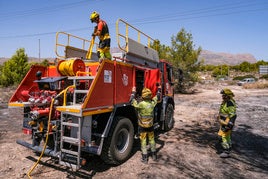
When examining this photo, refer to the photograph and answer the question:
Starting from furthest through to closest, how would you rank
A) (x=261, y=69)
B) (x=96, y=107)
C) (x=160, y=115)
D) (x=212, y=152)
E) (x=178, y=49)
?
(x=261, y=69)
(x=178, y=49)
(x=160, y=115)
(x=212, y=152)
(x=96, y=107)

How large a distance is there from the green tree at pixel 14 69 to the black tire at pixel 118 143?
72.0 ft

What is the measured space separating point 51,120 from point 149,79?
3.14 m

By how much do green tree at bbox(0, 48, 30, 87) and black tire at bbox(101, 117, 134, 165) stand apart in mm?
21938

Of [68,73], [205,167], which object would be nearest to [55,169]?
[68,73]

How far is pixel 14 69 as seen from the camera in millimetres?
23859

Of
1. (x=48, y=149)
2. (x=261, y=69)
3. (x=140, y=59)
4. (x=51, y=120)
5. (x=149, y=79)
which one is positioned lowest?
(x=48, y=149)

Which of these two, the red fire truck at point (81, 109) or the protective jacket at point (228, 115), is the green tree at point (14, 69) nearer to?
the red fire truck at point (81, 109)

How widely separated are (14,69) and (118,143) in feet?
75.1

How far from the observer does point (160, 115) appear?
7.56m

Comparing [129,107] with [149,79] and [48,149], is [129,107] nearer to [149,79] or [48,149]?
[149,79]

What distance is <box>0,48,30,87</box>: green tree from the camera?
77.2 ft

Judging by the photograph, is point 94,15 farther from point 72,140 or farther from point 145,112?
point 72,140

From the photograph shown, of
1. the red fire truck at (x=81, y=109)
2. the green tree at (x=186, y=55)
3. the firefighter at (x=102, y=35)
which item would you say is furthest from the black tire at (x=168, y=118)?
the green tree at (x=186, y=55)

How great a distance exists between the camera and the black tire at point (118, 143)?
4.72 metres
